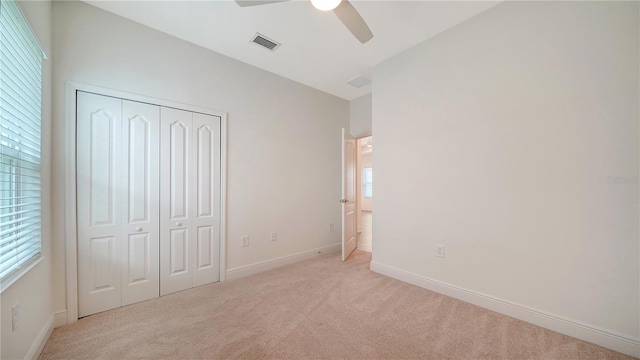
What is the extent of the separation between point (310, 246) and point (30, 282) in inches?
113

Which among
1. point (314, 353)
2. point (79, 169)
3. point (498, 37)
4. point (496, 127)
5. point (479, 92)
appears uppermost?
point (498, 37)

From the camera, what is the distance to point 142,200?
2.33m

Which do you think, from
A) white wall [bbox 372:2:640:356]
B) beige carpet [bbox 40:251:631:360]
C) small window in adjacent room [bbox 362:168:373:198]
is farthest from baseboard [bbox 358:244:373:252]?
small window in adjacent room [bbox 362:168:373:198]

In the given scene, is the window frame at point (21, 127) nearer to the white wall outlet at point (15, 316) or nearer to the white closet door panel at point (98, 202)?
the white wall outlet at point (15, 316)

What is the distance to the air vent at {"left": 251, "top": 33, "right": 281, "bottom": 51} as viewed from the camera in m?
2.55

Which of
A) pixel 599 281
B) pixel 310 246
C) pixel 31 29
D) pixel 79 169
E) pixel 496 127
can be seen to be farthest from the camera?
pixel 310 246

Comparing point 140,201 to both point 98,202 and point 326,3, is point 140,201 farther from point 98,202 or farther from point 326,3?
point 326,3

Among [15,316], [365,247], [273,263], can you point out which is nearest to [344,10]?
[15,316]

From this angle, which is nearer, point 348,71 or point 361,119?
point 348,71

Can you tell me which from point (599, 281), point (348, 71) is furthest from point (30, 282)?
point (599, 281)

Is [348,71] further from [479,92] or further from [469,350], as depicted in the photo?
[469,350]

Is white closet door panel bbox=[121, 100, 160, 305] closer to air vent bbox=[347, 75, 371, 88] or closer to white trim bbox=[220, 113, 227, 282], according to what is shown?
white trim bbox=[220, 113, 227, 282]

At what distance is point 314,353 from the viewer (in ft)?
5.40

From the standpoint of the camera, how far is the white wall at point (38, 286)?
4.25 ft
